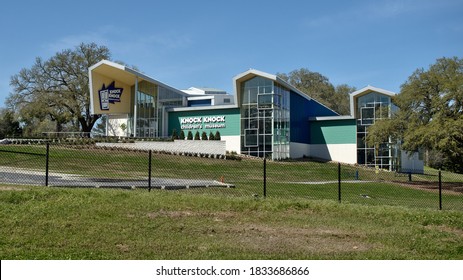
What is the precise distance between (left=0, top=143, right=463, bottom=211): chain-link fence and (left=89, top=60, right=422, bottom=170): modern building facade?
589 centimetres

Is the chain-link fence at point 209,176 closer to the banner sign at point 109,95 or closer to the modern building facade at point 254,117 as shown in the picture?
the modern building facade at point 254,117

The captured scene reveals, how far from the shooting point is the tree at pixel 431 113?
93.1 feet

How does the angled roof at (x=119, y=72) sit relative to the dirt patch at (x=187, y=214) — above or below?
above

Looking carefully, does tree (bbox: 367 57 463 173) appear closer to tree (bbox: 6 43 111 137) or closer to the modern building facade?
the modern building facade

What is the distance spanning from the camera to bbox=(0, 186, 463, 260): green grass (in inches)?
298

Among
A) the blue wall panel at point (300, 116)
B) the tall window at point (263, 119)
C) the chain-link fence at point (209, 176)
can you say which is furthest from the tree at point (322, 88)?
the chain-link fence at point (209, 176)

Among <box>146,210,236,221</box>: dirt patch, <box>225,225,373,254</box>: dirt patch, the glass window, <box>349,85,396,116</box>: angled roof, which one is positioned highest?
<box>349,85,396,116</box>: angled roof

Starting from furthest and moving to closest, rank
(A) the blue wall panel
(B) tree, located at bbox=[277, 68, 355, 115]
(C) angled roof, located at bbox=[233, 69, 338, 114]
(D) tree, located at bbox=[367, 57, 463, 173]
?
1. (B) tree, located at bbox=[277, 68, 355, 115]
2. (A) the blue wall panel
3. (C) angled roof, located at bbox=[233, 69, 338, 114]
4. (D) tree, located at bbox=[367, 57, 463, 173]

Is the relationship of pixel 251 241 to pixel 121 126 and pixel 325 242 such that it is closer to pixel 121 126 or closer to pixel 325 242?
pixel 325 242

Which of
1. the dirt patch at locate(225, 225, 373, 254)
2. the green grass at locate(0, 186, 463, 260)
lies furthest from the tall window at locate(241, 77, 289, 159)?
the dirt patch at locate(225, 225, 373, 254)

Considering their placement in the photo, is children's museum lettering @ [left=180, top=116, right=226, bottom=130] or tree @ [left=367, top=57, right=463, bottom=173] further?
children's museum lettering @ [left=180, top=116, right=226, bottom=130]

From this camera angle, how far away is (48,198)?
36.1ft

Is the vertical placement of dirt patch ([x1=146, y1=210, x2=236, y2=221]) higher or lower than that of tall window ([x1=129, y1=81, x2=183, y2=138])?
lower

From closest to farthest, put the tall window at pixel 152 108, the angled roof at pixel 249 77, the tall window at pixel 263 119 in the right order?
the angled roof at pixel 249 77
the tall window at pixel 263 119
the tall window at pixel 152 108
